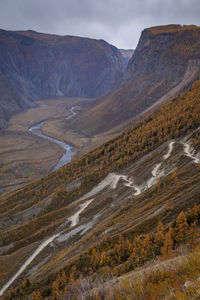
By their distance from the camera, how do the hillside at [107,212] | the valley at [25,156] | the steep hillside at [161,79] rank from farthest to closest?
the steep hillside at [161,79] < the valley at [25,156] < the hillside at [107,212]

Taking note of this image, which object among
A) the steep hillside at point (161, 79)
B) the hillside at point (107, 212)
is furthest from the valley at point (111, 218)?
the steep hillside at point (161, 79)

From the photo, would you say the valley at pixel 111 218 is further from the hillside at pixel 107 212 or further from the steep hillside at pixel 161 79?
the steep hillside at pixel 161 79

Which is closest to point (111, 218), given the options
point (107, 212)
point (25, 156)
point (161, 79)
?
point (107, 212)

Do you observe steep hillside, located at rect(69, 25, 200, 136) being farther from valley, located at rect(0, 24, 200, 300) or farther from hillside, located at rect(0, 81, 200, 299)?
hillside, located at rect(0, 81, 200, 299)

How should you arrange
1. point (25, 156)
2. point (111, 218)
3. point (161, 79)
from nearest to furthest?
point (111, 218) < point (25, 156) < point (161, 79)

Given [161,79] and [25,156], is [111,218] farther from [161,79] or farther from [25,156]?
[161,79]

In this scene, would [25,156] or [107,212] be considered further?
[25,156]

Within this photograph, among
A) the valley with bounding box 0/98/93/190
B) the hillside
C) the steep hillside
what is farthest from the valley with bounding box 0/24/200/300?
the steep hillside

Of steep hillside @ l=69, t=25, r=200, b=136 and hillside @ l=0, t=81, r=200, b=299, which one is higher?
steep hillside @ l=69, t=25, r=200, b=136
